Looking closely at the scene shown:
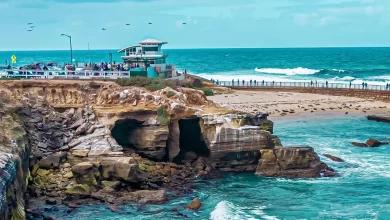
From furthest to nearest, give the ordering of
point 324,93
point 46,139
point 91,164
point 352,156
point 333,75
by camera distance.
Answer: point 333,75 → point 324,93 → point 352,156 → point 46,139 → point 91,164

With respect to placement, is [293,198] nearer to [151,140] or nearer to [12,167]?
[151,140]

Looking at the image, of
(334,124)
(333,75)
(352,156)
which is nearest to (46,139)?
(352,156)

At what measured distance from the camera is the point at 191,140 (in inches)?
1542

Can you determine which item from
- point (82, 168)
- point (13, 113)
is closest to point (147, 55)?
point (13, 113)

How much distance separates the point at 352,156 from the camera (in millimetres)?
42656

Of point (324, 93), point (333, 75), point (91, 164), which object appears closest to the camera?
point (91, 164)

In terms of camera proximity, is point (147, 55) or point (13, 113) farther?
point (147, 55)

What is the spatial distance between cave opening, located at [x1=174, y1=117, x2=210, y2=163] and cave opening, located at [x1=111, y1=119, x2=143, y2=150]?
2916mm

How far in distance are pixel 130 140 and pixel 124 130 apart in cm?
93

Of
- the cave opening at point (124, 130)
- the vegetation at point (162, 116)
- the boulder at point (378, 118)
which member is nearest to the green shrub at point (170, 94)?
the vegetation at point (162, 116)

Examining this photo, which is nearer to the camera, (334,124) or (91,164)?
(91,164)

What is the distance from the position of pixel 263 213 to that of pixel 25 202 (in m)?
11.4

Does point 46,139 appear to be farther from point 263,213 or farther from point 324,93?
point 324,93

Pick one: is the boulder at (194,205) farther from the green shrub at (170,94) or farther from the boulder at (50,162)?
the green shrub at (170,94)
